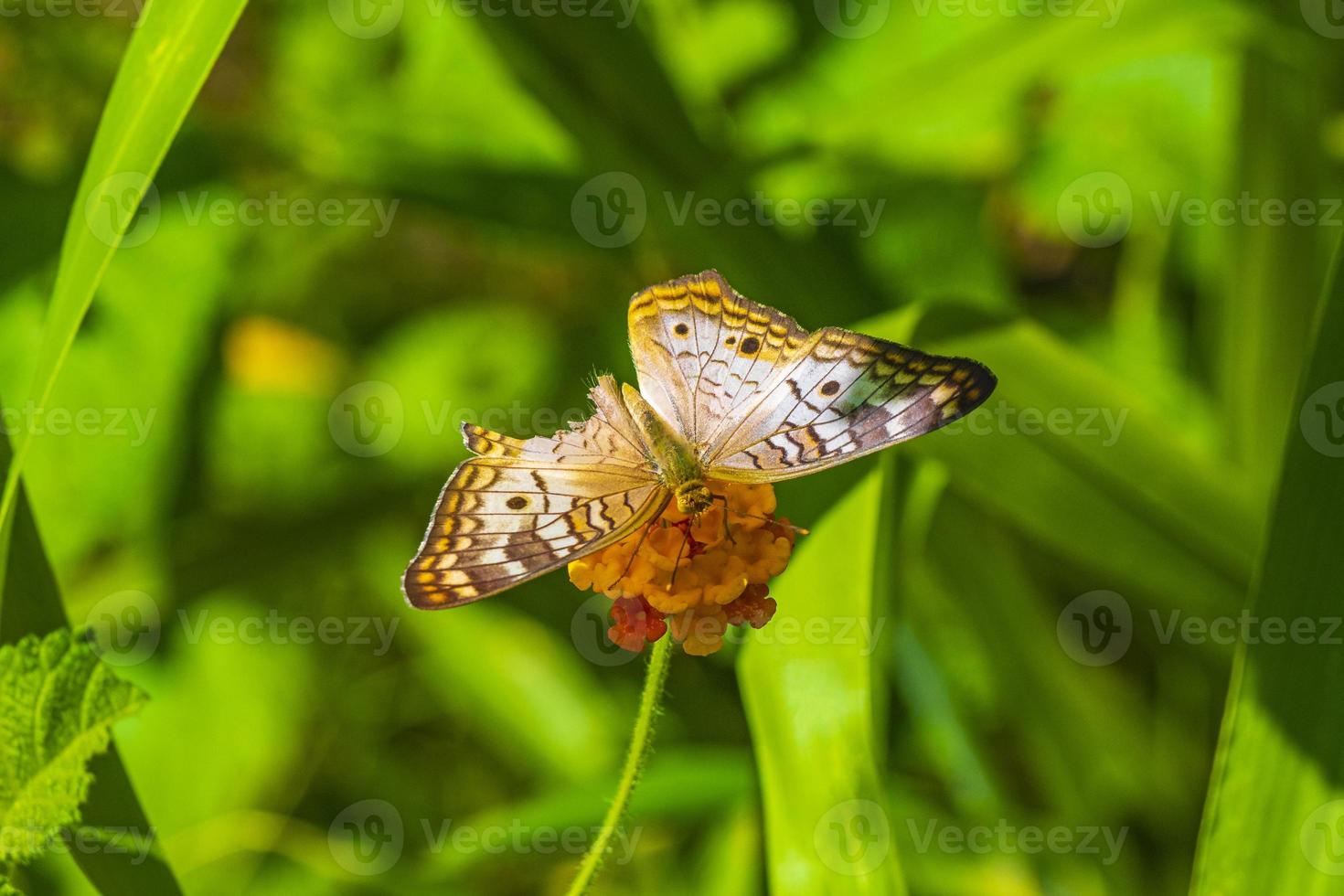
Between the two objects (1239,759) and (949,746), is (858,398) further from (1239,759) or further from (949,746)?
(949,746)

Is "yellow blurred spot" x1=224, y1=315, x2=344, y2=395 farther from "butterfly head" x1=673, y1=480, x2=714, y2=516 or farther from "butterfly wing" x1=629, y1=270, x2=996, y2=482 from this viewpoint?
"butterfly head" x1=673, y1=480, x2=714, y2=516

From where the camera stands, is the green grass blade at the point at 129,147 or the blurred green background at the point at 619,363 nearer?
the green grass blade at the point at 129,147

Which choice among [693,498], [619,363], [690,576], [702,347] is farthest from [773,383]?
[619,363]

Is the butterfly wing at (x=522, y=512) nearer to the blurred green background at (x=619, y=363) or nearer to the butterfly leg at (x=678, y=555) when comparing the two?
the butterfly leg at (x=678, y=555)

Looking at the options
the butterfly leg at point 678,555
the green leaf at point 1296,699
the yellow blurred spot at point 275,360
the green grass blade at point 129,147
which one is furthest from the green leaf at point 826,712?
the yellow blurred spot at point 275,360

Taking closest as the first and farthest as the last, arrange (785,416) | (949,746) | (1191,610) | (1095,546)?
(785,416) < (1095,546) < (1191,610) < (949,746)

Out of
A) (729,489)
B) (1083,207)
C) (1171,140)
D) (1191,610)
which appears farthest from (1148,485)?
(1171,140)
